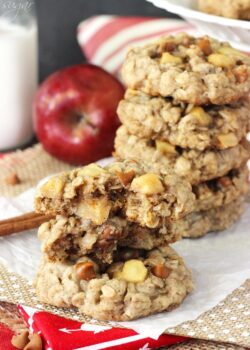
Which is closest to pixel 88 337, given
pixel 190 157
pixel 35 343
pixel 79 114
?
pixel 35 343

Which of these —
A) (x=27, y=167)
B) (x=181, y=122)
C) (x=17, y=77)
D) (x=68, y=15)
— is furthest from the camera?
(x=68, y=15)

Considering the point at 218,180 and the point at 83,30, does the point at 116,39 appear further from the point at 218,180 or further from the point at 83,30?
the point at 218,180

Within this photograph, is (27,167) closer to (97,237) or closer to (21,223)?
(21,223)

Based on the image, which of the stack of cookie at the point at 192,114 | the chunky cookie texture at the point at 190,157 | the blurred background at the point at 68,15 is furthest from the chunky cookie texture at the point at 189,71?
the blurred background at the point at 68,15

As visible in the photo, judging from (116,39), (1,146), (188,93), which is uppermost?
(188,93)

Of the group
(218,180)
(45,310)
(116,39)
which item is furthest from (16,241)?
(116,39)

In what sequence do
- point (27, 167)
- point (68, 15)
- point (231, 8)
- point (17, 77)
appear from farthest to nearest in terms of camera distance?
1. point (68, 15)
2. point (17, 77)
3. point (27, 167)
4. point (231, 8)
